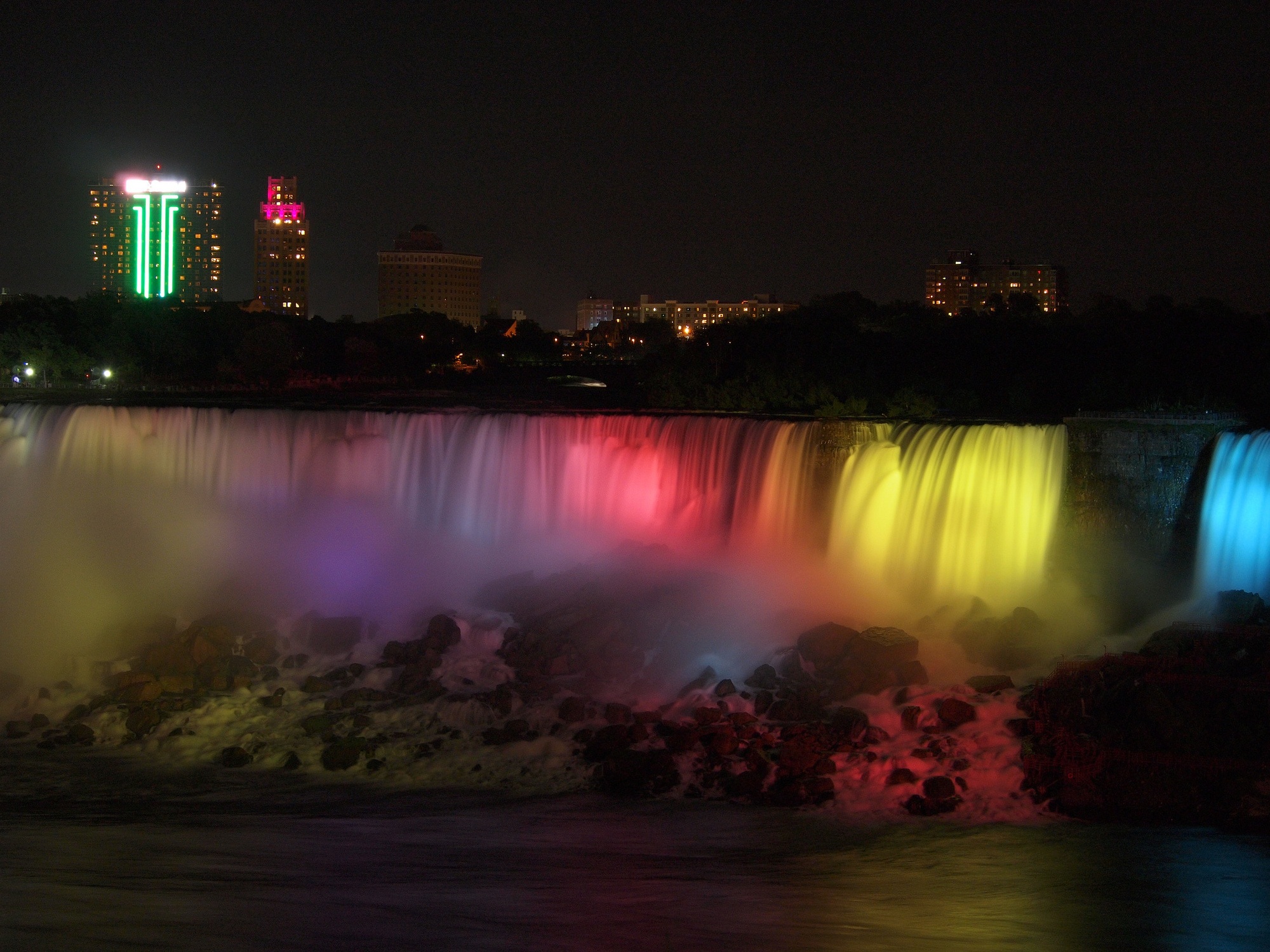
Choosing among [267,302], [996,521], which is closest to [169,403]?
[996,521]

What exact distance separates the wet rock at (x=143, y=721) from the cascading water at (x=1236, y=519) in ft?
48.7

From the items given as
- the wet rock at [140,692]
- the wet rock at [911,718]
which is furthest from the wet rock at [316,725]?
the wet rock at [911,718]

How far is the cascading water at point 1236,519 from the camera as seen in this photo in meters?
17.7

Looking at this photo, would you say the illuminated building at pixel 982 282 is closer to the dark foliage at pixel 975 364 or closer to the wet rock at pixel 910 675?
the dark foliage at pixel 975 364

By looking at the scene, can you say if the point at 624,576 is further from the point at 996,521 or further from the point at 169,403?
the point at 169,403

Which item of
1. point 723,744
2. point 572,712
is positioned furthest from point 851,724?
point 572,712

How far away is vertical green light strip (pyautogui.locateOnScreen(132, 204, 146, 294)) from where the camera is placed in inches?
6398

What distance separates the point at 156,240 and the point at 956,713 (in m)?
165

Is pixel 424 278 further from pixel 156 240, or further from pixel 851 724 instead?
pixel 851 724

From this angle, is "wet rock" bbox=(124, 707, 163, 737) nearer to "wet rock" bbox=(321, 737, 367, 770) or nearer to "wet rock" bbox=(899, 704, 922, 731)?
"wet rock" bbox=(321, 737, 367, 770)

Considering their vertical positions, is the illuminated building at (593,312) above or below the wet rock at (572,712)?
above

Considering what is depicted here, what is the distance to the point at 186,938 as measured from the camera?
10.1 metres

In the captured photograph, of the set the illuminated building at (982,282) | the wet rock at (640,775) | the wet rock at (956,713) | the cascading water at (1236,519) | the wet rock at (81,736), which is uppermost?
the illuminated building at (982,282)

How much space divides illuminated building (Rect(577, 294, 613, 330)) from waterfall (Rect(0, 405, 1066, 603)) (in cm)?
15245
